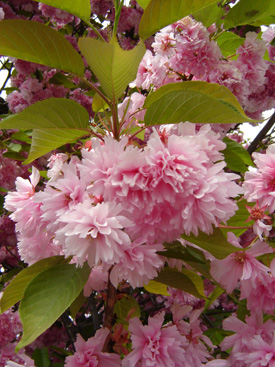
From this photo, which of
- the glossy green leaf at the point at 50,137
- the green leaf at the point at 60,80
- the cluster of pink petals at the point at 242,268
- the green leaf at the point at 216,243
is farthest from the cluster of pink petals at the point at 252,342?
the green leaf at the point at 60,80

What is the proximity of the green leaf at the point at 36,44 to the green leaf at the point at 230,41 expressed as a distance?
2.66 feet

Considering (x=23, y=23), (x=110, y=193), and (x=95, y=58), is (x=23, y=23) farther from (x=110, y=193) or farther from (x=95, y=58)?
(x=110, y=193)

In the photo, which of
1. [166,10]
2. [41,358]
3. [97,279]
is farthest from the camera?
[41,358]

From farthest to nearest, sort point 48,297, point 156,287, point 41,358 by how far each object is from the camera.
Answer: point 41,358, point 156,287, point 48,297

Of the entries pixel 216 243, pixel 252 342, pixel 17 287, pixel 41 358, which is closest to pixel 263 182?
pixel 216 243

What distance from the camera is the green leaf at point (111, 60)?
30.7 inches

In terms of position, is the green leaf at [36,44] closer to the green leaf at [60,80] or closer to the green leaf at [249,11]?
the green leaf at [249,11]

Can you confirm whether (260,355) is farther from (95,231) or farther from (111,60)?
(111,60)

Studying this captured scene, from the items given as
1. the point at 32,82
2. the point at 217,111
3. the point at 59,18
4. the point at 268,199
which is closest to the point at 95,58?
the point at 217,111

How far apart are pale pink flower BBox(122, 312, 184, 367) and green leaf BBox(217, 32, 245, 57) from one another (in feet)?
3.74

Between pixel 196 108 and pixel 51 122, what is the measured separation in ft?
1.13

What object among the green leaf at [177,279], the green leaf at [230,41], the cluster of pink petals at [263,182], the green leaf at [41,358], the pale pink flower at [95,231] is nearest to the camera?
the pale pink flower at [95,231]

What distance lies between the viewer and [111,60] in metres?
0.81

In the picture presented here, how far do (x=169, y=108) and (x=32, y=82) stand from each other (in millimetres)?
2302
